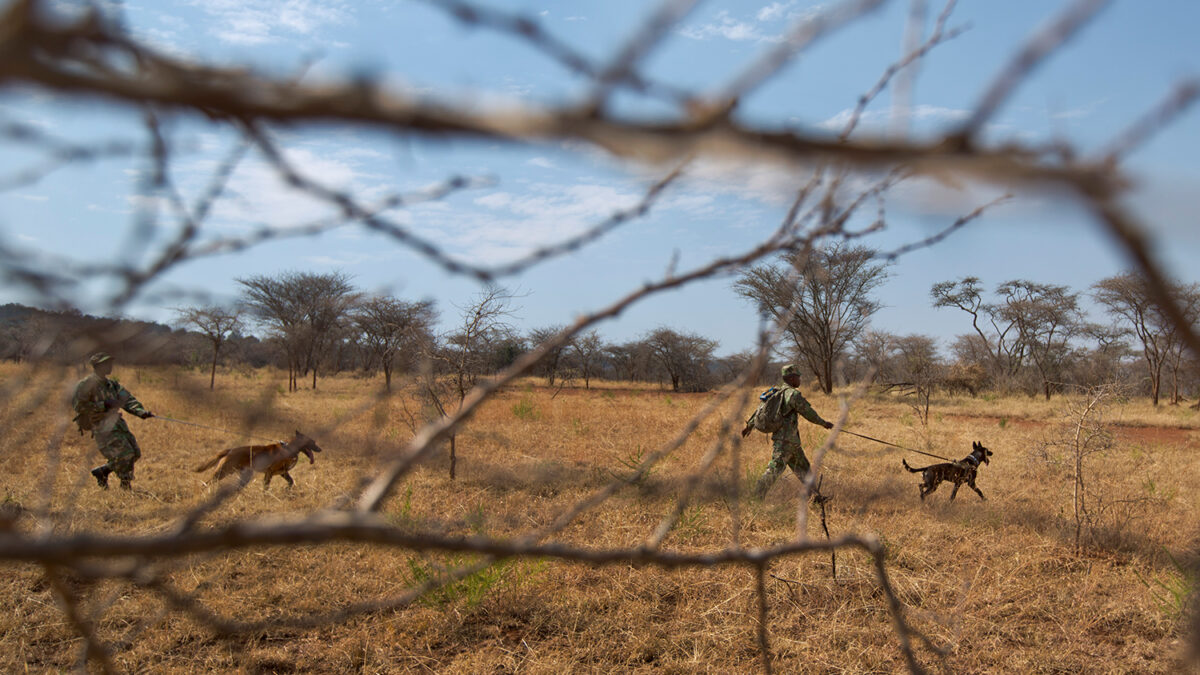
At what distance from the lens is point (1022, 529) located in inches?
214

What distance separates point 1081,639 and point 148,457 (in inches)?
346

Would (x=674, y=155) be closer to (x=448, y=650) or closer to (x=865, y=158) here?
(x=865, y=158)

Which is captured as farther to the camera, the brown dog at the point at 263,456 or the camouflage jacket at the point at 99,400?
the camouflage jacket at the point at 99,400

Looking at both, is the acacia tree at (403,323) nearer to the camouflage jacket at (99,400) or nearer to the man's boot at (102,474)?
the camouflage jacket at (99,400)

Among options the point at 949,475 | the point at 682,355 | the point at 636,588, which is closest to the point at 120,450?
the point at 636,588

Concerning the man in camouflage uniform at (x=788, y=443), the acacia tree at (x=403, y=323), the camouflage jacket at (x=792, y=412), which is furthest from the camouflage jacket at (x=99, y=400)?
the camouflage jacket at (x=792, y=412)

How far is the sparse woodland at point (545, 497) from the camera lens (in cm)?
38

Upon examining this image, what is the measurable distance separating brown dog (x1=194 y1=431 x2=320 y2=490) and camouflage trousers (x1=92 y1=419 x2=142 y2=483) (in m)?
1.49

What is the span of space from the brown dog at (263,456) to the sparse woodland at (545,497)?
2.2 inches

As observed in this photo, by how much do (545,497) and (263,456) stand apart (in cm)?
539

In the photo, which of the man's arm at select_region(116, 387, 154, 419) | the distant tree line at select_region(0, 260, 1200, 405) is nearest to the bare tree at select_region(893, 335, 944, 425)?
the distant tree line at select_region(0, 260, 1200, 405)

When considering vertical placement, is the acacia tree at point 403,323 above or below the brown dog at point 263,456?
above

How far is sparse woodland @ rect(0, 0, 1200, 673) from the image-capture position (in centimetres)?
38

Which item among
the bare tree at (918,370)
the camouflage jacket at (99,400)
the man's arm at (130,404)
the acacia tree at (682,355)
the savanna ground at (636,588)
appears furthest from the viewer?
Result: the acacia tree at (682,355)
